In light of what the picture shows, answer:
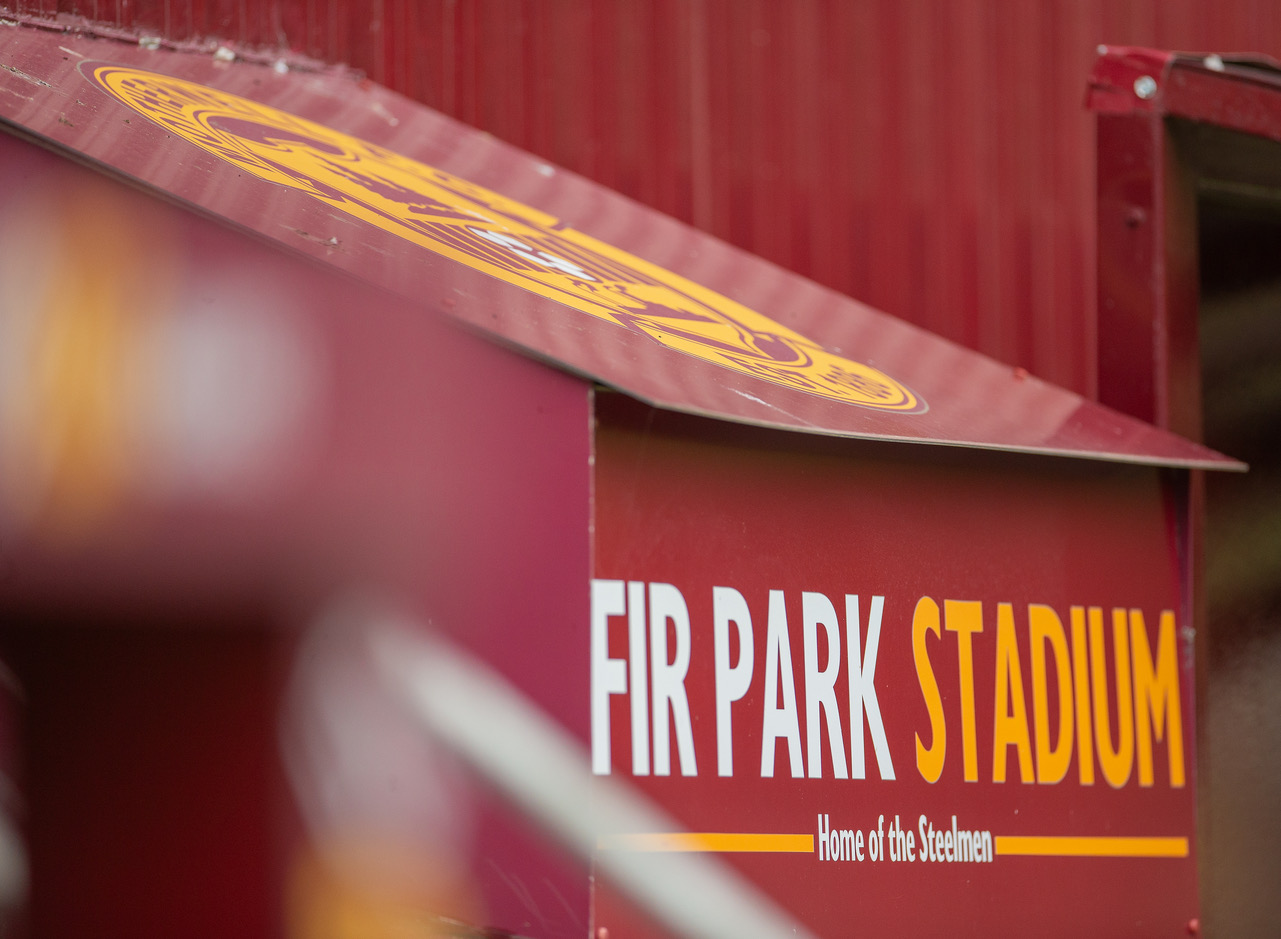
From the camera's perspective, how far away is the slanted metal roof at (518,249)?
2252 millimetres

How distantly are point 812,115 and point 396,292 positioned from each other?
248 centimetres

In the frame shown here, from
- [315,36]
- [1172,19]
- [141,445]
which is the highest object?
[1172,19]

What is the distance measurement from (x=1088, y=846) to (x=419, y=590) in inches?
50.7

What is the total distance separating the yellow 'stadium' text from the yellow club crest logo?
386 millimetres

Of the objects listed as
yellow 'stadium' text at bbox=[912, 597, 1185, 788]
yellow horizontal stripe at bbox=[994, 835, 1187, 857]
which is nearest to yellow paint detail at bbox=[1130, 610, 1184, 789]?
yellow 'stadium' text at bbox=[912, 597, 1185, 788]

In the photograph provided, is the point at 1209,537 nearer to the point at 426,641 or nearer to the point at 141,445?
the point at 426,641

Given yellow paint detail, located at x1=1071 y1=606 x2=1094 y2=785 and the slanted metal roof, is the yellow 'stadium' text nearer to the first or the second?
yellow paint detail, located at x1=1071 y1=606 x2=1094 y2=785

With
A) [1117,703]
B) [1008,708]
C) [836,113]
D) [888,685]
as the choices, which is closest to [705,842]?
[888,685]

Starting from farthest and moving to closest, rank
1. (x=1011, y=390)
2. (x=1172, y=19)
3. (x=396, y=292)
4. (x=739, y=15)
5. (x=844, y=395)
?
(x=1172, y=19), (x=739, y=15), (x=1011, y=390), (x=844, y=395), (x=396, y=292)

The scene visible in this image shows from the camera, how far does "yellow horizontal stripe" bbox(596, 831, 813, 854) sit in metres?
2.14

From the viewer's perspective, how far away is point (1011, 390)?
3.22m

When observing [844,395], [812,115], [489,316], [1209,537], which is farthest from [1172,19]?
[489,316]

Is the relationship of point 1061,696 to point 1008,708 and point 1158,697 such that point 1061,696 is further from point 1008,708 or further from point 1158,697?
Result: point 1158,697

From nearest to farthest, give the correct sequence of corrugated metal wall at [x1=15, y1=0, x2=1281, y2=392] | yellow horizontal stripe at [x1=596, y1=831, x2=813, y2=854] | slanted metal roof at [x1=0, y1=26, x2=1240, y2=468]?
yellow horizontal stripe at [x1=596, y1=831, x2=813, y2=854]
slanted metal roof at [x1=0, y1=26, x2=1240, y2=468]
corrugated metal wall at [x1=15, y1=0, x2=1281, y2=392]
